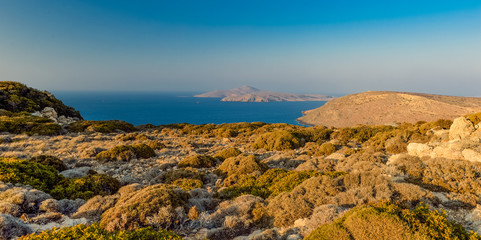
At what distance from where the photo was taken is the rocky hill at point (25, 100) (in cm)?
2748

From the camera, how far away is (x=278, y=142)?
16.6 meters

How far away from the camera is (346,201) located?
5.79m

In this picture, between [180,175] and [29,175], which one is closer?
[29,175]

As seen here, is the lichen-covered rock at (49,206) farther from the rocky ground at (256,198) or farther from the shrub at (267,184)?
the shrub at (267,184)

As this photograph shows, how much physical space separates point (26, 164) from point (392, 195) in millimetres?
11977

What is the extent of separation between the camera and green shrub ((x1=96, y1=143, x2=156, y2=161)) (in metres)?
12.4

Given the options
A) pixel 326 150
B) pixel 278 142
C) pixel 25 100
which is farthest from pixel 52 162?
pixel 25 100

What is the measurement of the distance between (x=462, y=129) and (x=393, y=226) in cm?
1217

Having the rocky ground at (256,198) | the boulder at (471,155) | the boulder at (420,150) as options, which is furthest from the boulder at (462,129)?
the boulder at (471,155)

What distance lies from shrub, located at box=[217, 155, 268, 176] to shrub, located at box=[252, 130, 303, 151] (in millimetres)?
5811

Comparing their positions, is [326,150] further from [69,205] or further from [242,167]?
[69,205]

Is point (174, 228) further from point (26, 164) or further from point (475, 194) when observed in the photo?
point (475, 194)

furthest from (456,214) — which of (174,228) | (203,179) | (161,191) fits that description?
(203,179)

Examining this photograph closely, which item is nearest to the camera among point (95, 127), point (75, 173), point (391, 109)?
point (75, 173)
